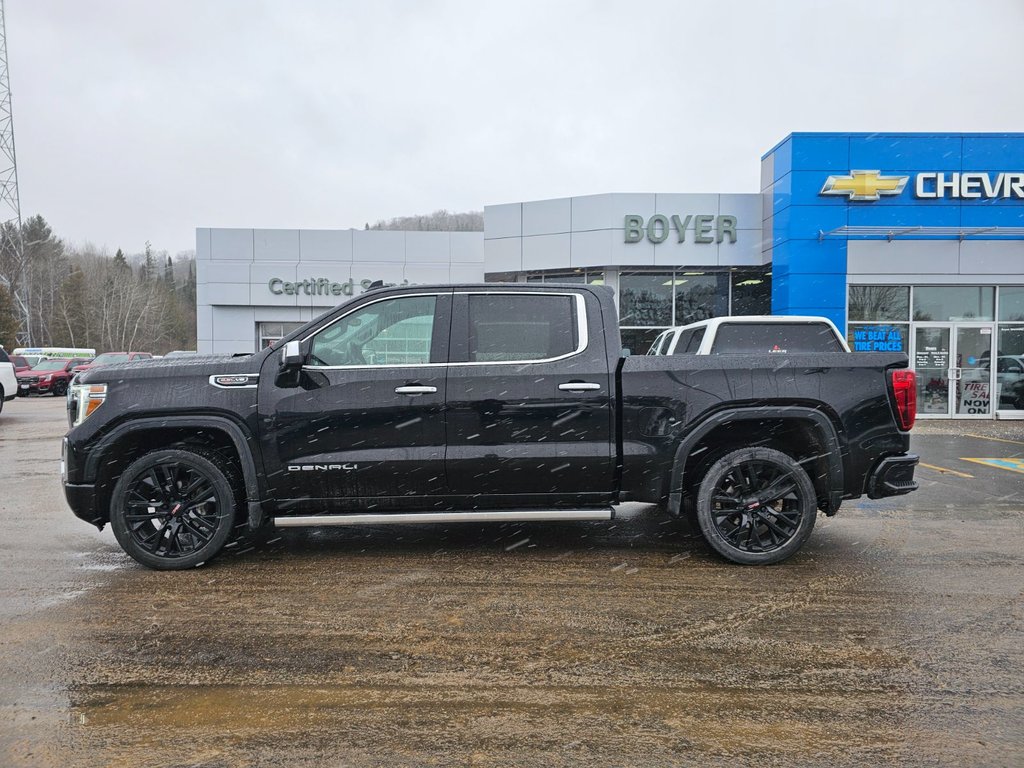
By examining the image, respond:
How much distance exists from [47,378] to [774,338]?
29.6m

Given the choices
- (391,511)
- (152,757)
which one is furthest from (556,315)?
(152,757)

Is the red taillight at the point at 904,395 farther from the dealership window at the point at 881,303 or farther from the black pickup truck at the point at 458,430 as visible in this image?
the dealership window at the point at 881,303

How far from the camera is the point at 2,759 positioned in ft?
8.27

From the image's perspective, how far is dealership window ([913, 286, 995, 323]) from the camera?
57.2 ft

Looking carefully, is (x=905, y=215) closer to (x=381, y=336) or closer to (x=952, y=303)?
(x=952, y=303)

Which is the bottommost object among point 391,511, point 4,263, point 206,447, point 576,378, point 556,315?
point 391,511

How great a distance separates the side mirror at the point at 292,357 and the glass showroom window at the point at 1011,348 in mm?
18494

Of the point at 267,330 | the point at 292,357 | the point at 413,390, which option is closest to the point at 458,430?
the point at 413,390

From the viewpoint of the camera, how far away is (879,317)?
17750 mm

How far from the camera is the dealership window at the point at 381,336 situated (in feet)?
15.9

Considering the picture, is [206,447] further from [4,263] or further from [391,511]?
[4,263]

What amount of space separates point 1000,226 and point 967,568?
53.0 ft

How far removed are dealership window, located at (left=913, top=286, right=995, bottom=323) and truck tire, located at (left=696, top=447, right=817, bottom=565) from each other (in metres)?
15.2

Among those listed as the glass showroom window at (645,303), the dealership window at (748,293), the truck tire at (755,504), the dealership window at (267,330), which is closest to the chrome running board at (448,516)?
the truck tire at (755,504)
